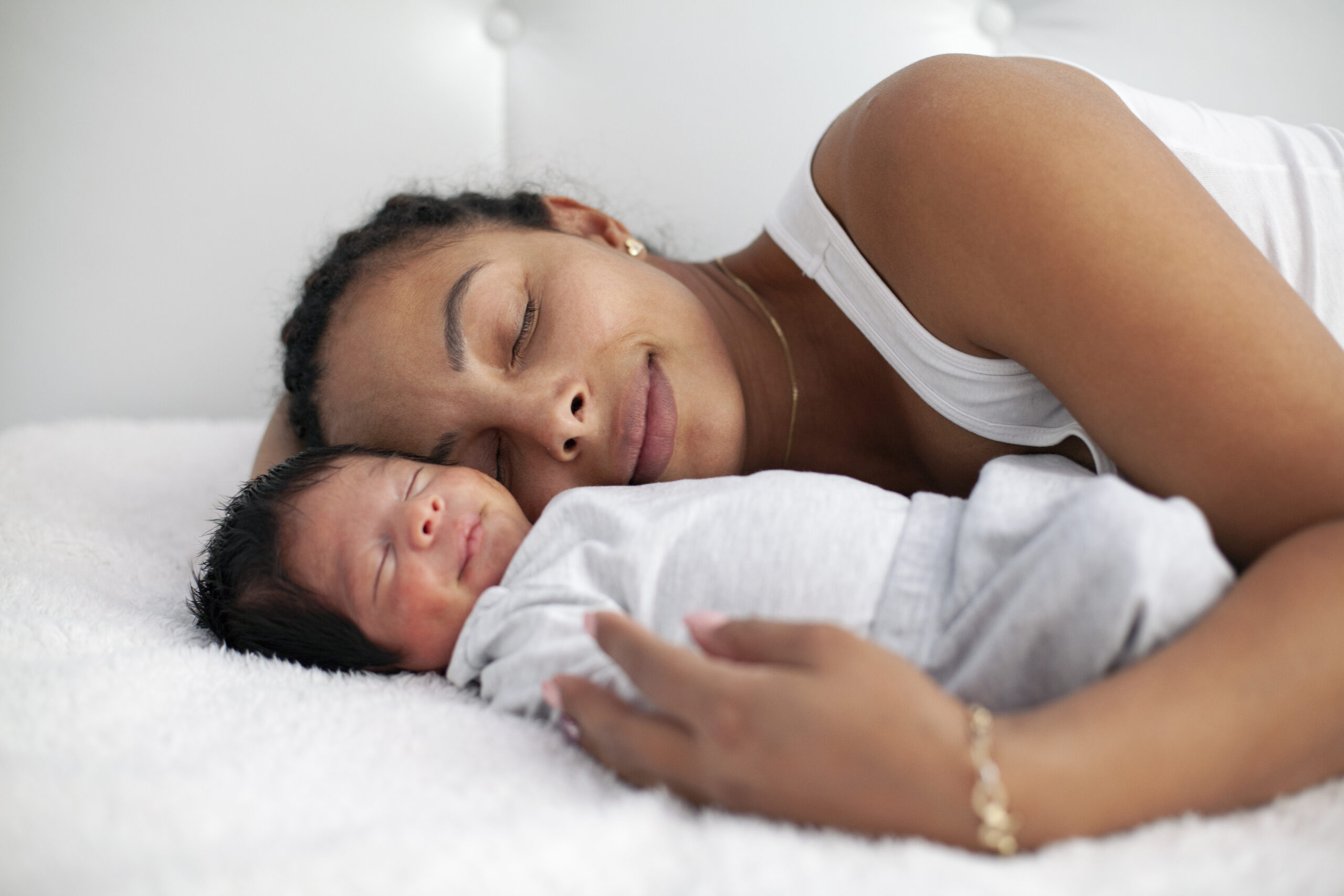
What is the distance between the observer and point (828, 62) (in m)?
1.44

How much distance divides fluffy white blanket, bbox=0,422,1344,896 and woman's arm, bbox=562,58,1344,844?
0.09ft

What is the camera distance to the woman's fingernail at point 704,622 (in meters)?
0.59

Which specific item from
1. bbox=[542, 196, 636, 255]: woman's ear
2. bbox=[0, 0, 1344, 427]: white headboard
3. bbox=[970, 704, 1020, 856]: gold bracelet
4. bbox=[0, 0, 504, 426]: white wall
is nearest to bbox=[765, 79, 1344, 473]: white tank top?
bbox=[542, 196, 636, 255]: woman's ear

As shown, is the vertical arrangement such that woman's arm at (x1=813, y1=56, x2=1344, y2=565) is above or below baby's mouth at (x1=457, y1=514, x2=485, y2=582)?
above

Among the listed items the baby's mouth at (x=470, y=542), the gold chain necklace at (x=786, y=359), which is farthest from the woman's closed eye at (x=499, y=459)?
the gold chain necklace at (x=786, y=359)

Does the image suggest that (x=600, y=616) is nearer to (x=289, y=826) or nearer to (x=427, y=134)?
(x=289, y=826)

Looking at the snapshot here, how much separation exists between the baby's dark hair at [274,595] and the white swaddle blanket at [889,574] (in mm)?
124

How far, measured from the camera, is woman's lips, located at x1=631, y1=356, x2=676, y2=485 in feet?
3.06

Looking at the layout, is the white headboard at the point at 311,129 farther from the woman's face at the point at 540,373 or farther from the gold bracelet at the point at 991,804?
the gold bracelet at the point at 991,804

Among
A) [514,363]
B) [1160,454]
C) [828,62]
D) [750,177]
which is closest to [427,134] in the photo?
[750,177]

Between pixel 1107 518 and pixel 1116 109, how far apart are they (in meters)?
0.43

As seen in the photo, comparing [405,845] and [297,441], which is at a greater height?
[405,845]

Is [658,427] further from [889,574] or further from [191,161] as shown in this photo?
[191,161]

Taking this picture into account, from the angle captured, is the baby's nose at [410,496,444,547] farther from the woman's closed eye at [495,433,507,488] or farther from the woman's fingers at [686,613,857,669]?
the woman's fingers at [686,613,857,669]
